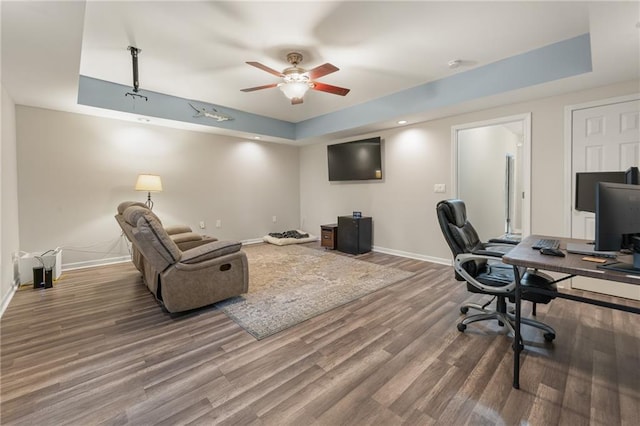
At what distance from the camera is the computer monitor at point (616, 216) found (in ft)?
4.69

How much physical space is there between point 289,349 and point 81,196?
4.16 meters

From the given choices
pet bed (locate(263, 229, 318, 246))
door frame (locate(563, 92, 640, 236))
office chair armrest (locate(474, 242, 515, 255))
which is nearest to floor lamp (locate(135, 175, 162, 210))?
pet bed (locate(263, 229, 318, 246))

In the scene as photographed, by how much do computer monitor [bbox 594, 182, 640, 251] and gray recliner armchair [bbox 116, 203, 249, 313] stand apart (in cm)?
271

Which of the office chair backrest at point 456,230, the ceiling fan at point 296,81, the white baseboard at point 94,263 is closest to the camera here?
the office chair backrest at point 456,230

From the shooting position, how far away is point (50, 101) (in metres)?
3.51

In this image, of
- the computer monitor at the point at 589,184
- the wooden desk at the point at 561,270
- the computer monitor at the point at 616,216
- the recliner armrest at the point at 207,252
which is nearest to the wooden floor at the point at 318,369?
the wooden desk at the point at 561,270

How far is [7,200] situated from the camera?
2.99m

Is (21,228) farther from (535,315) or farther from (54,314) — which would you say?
(535,315)

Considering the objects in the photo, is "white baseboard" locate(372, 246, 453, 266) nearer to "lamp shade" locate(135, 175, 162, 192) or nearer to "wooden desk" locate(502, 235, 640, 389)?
"wooden desk" locate(502, 235, 640, 389)

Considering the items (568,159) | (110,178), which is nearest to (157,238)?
(110,178)

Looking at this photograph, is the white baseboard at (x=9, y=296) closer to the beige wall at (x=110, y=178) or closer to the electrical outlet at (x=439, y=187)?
the beige wall at (x=110, y=178)

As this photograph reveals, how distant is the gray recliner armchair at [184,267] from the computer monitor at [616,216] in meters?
2.71

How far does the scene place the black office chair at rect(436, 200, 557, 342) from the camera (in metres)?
2.03

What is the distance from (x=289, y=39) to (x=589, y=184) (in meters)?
2.96
